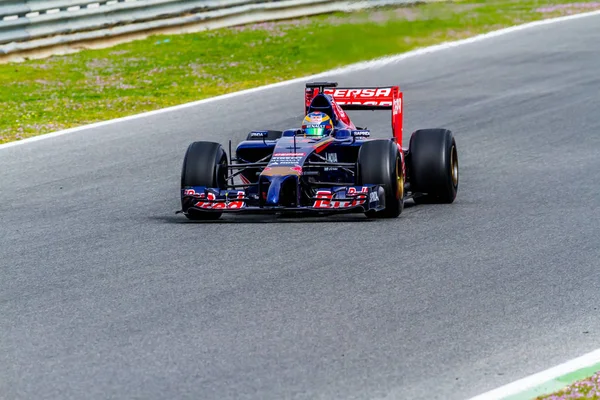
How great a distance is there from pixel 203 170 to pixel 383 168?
140 cm

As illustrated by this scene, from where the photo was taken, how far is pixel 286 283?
24.9ft

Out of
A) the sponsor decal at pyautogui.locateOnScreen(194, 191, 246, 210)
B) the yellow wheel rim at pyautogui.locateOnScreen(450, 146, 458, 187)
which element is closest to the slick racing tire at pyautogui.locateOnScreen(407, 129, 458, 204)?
the yellow wheel rim at pyautogui.locateOnScreen(450, 146, 458, 187)

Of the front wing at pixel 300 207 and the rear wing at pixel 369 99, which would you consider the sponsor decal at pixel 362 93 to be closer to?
the rear wing at pixel 369 99

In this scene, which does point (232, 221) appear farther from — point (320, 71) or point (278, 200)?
point (320, 71)

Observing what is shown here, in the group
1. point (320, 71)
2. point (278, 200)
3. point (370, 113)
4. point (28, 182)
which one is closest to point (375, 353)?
point (278, 200)

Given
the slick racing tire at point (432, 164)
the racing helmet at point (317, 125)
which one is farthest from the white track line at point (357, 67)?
the slick racing tire at point (432, 164)

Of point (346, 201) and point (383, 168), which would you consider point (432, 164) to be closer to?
point (383, 168)

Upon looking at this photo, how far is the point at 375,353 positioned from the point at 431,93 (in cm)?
1071

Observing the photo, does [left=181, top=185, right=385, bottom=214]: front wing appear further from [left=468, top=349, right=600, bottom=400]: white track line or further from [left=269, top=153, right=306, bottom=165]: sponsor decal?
[left=468, top=349, right=600, bottom=400]: white track line

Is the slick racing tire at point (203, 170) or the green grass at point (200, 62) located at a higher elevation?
the slick racing tire at point (203, 170)

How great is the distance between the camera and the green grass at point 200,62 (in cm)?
1346

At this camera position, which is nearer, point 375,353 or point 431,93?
point 375,353

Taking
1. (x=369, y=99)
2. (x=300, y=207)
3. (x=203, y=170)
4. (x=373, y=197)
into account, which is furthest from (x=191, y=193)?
(x=369, y=99)

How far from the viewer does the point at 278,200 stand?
9039 mm
